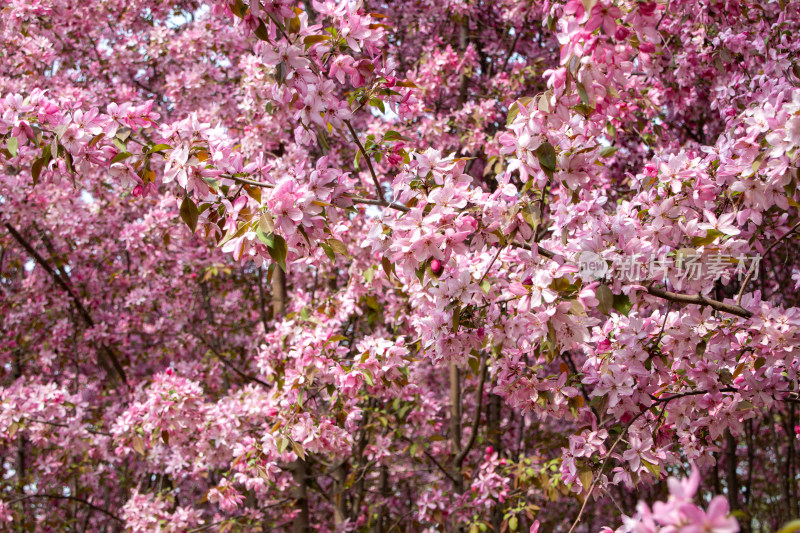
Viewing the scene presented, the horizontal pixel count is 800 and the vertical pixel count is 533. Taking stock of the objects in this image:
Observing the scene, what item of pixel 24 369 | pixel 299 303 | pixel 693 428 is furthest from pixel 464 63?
pixel 24 369

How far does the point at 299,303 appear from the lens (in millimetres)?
4277

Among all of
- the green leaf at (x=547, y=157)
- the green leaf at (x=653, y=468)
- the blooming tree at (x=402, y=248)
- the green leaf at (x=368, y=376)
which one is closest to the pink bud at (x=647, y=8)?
the blooming tree at (x=402, y=248)

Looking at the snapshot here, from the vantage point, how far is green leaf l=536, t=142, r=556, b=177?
5.93 ft

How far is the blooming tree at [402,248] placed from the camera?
6.11 feet

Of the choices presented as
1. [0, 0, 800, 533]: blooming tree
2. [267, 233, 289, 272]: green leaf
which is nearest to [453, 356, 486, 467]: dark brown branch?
[0, 0, 800, 533]: blooming tree

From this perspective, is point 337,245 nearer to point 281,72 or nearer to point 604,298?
point 281,72

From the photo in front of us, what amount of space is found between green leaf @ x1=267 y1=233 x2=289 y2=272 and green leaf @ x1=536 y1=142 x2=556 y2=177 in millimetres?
740

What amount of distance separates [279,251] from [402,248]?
0.35m

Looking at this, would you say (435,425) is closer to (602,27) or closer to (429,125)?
(429,125)

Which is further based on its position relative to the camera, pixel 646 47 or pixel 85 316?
pixel 85 316

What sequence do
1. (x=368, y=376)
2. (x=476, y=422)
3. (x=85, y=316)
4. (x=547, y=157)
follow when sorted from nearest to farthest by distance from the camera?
1. (x=547, y=157)
2. (x=368, y=376)
3. (x=476, y=422)
4. (x=85, y=316)

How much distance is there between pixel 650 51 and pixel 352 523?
13.7ft

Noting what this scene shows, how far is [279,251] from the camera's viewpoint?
5.63 feet

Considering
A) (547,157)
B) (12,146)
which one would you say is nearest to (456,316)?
(547,157)
